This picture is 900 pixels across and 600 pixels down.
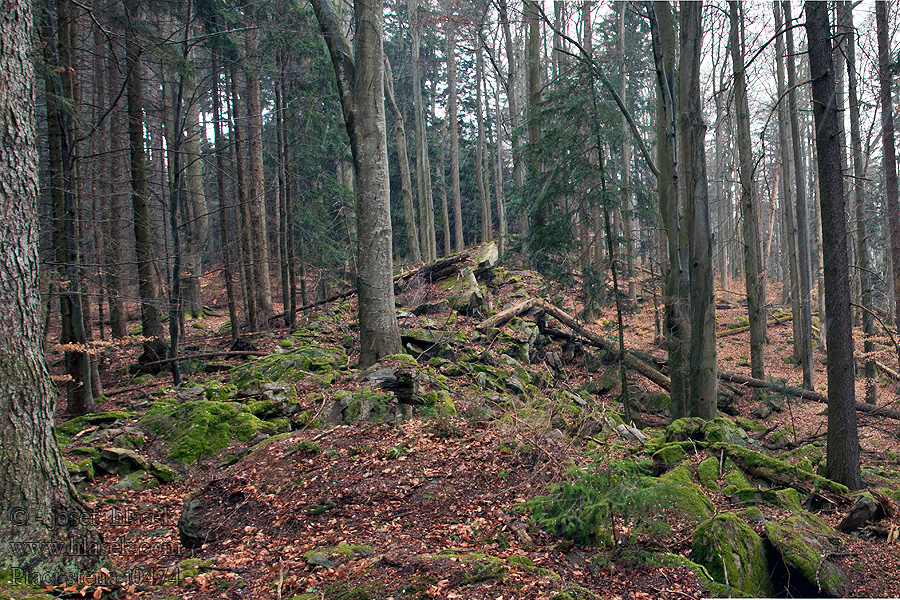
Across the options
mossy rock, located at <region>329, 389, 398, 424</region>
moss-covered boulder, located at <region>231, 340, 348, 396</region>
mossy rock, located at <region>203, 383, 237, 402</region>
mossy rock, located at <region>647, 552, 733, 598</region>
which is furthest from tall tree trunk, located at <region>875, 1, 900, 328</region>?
mossy rock, located at <region>203, 383, 237, 402</region>

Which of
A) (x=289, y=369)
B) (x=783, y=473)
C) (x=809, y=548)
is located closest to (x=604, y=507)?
(x=809, y=548)

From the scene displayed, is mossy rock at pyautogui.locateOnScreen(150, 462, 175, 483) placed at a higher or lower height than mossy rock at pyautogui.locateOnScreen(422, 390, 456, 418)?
lower

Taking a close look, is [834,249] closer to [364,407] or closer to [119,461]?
[364,407]

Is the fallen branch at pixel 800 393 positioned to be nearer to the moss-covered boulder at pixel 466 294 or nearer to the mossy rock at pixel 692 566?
the moss-covered boulder at pixel 466 294

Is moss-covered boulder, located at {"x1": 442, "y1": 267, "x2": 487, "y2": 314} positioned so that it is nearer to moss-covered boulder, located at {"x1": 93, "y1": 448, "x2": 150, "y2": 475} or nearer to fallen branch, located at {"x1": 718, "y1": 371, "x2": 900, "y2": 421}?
fallen branch, located at {"x1": 718, "y1": 371, "x2": 900, "y2": 421}

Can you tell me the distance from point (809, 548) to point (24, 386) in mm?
5988

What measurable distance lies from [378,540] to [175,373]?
6.77 metres

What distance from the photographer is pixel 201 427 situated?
20.1 ft

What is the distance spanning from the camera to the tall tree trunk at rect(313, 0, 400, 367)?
26.2ft

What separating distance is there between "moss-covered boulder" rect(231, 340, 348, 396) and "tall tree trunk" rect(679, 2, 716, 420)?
256 inches

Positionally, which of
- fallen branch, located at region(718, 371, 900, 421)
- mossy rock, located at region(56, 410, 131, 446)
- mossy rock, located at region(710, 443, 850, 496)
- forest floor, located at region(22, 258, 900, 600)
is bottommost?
fallen branch, located at region(718, 371, 900, 421)

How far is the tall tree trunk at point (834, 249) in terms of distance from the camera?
628cm

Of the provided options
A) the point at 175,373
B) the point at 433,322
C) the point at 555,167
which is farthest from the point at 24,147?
the point at 555,167

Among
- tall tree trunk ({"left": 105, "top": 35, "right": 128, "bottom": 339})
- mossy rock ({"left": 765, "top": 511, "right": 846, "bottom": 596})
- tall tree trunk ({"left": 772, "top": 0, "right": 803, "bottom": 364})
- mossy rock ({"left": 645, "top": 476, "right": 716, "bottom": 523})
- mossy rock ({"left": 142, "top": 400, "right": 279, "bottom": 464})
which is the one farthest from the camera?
tall tree trunk ({"left": 772, "top": 0, "right": 803, "bottom": 364})
